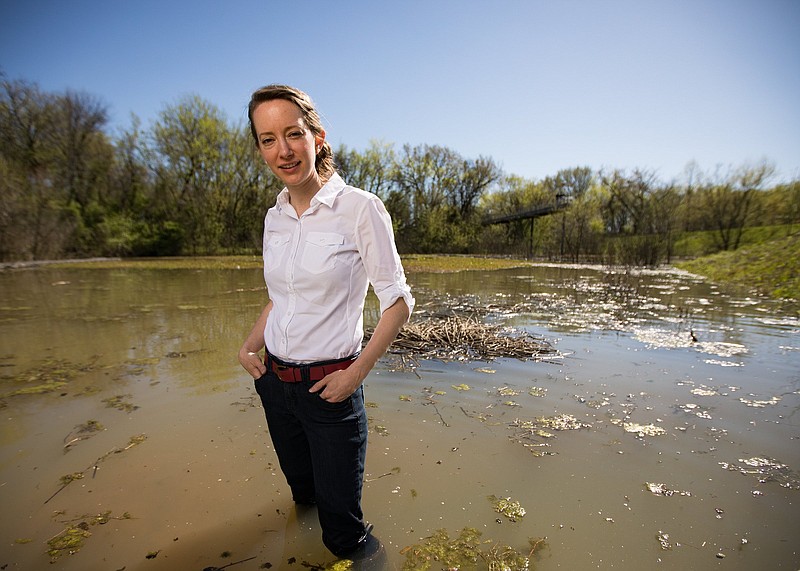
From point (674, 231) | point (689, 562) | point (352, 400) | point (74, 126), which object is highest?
point (74, 126)

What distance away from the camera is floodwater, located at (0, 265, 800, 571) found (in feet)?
6.60

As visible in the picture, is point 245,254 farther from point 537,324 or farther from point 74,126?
point 537,324

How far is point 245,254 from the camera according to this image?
32562mm

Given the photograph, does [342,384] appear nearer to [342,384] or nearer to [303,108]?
[342,384]

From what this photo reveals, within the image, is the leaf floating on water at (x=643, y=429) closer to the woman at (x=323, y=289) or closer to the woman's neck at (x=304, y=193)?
the woman at (x=323, y=289)

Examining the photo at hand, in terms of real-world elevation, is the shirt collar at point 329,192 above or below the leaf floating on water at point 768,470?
above

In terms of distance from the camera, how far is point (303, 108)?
1478 millimetres

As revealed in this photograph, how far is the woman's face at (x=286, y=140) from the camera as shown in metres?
1.44

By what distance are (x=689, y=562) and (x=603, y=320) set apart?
6299 millimetres

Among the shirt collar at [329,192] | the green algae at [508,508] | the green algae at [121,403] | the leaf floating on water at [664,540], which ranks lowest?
the green algae at [508,508]

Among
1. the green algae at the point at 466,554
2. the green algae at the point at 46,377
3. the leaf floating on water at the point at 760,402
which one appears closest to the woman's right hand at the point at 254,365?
the green algae at the point at 466,554

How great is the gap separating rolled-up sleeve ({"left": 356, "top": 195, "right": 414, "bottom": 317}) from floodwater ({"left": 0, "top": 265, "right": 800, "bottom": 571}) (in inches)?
54.6

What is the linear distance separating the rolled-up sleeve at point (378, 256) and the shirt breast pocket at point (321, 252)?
0.09 m

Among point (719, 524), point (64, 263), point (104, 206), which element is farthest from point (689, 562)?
point (104, 206)
